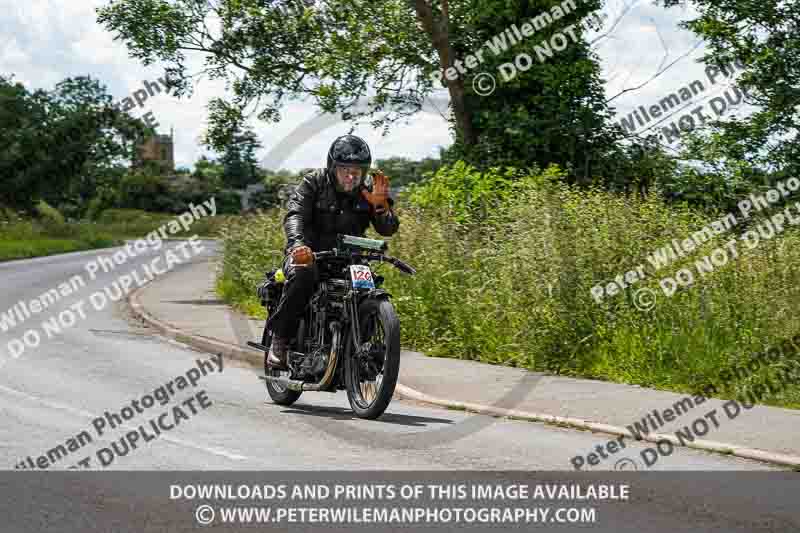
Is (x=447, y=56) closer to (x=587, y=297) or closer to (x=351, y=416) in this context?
(x=587, y=297)

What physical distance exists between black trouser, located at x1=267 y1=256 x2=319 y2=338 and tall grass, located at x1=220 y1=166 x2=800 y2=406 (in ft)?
11.7

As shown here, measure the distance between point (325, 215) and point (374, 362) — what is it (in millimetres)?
1504

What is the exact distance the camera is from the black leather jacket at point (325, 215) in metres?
9.97

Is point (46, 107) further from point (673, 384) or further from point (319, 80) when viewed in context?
point (673, 384)

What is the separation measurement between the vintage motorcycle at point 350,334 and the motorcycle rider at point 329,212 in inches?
6.3

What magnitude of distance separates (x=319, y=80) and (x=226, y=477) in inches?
689

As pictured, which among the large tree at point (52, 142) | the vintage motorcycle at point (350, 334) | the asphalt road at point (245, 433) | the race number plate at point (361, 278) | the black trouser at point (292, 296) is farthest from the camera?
the large tree at point (52, 142)

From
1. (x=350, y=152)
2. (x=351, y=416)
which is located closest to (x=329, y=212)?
(x=350, y=152)

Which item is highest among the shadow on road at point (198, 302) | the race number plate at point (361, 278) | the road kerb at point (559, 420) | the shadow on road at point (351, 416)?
the shadow on road at point (198, 302)

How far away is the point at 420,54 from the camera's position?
2352 centimetres

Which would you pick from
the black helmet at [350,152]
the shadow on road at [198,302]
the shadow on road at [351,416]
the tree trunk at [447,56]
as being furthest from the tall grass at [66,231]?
the black helmet at [350,152]

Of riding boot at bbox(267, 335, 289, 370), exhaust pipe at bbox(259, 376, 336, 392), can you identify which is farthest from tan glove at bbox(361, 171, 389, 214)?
exhaust pipe at bbox(259, 376, 336, 392)

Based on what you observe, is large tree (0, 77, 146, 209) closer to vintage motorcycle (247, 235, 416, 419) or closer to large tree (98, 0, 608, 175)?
large tree (98, 0, 608, 175)

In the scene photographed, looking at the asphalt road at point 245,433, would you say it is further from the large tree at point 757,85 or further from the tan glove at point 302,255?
the large tree at point 757,85
